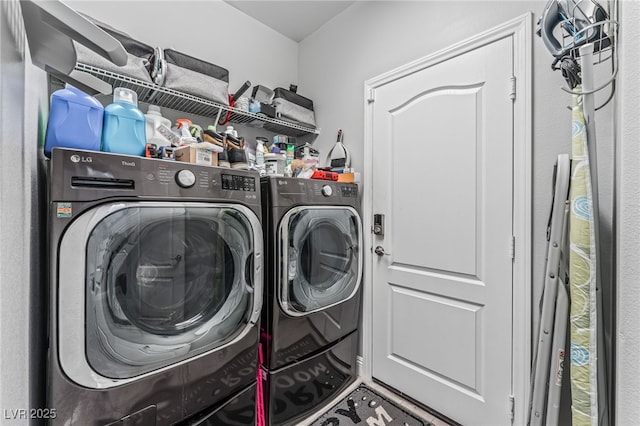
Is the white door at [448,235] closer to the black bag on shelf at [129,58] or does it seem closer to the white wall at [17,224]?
the black bag on shelf at [129,58]

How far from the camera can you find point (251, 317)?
1278mm

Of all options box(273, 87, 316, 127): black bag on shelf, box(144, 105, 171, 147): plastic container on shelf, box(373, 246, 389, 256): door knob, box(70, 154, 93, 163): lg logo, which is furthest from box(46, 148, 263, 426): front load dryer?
box(273, 87, 316, 127): black bag on shelf

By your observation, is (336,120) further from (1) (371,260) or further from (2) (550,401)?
(2) (550,401)

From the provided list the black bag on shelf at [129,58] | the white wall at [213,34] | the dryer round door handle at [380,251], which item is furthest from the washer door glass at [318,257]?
the white wall at [213,34]

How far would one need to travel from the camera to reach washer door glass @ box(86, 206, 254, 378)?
2.93ft

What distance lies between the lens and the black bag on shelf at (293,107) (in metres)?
2.09

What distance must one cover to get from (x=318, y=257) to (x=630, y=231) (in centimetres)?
129

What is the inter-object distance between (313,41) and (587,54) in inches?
80.4

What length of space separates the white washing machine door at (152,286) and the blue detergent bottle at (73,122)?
0.89 ft

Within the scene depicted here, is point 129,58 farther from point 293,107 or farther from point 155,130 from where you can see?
point 293,107

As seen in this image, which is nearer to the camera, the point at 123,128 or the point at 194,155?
the point at 123,128

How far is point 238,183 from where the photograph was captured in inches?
48.7

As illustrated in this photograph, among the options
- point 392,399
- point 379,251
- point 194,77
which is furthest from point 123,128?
point 392,399

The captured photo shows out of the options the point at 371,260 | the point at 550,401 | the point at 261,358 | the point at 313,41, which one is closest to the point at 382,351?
the point at 371,260
